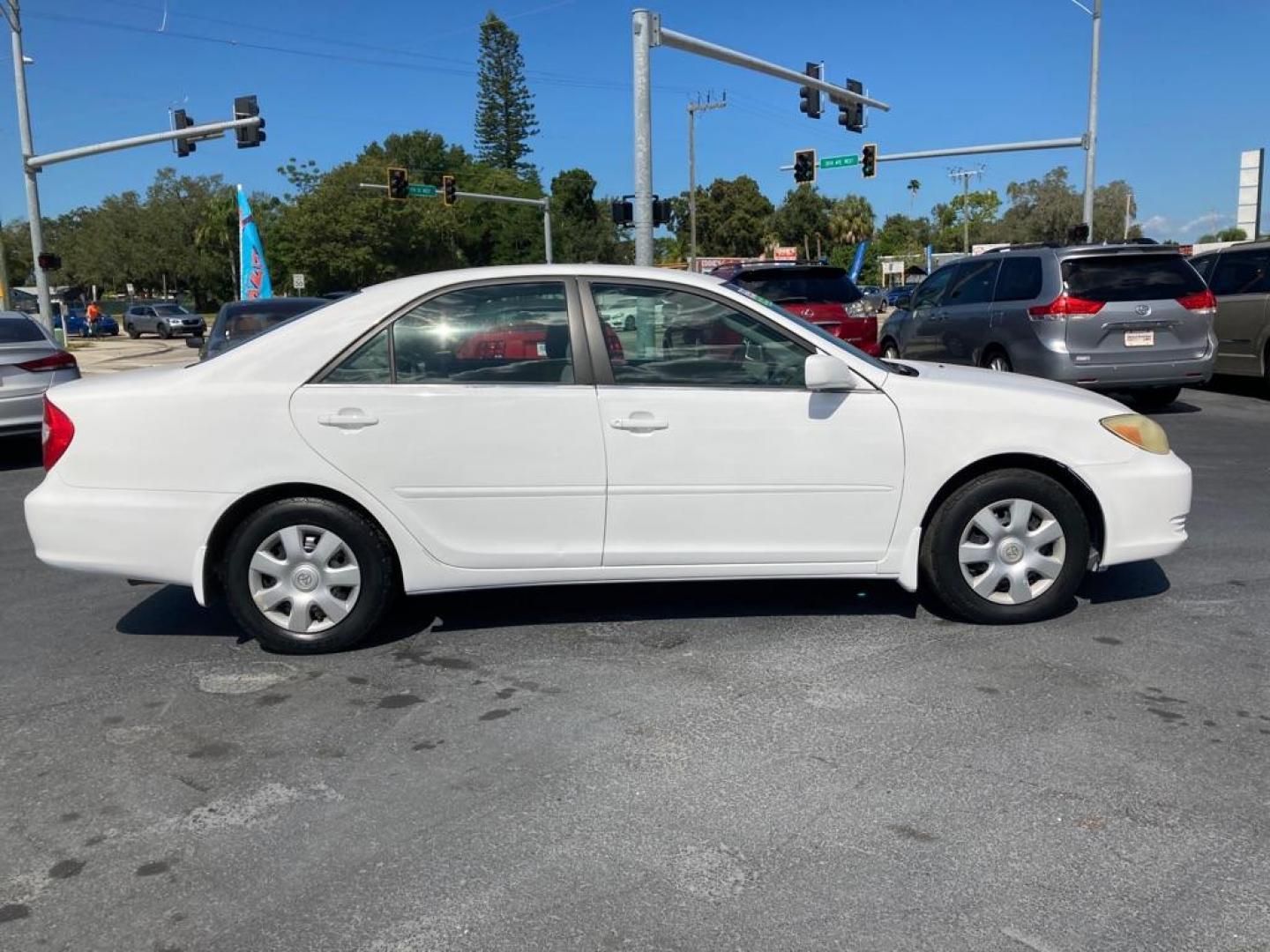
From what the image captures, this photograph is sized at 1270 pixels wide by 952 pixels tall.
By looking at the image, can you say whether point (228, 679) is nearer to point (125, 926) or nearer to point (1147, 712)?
point (125, 926)

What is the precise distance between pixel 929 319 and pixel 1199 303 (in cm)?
292

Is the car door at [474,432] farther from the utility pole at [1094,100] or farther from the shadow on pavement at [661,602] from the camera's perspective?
the utility pole at [1094,100]

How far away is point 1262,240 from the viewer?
12797 millimetres

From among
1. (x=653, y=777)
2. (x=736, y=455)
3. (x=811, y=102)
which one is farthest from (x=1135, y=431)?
(x=811, y=102)

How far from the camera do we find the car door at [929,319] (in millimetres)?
12258

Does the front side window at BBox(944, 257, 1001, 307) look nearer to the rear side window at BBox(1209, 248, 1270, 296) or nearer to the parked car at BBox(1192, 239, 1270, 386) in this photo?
the parked car at BBox(1192, 239, 1270, 386)

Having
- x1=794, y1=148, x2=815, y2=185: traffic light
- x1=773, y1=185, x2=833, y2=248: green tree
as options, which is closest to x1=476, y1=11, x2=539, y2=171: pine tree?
x1=773, y1=185, x2=833, y2=248: green tree

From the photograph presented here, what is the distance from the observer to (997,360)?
1109 cm

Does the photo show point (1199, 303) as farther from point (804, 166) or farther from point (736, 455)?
point (804, 166)

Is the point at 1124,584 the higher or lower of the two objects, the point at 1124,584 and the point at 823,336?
the lower

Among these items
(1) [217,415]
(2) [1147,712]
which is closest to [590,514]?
(1) [217,415]

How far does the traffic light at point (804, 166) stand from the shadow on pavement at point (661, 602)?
1017 inches

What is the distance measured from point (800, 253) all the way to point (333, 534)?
8889 centimetres

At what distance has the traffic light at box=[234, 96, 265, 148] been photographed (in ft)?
78.4
